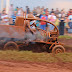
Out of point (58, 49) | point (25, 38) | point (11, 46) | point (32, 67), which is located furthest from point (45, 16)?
point (32, 67)

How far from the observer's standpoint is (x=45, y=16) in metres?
10.9

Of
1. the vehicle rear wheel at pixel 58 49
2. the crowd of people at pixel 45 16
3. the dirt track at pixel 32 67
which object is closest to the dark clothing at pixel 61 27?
the crowd of people at pixel 45 16

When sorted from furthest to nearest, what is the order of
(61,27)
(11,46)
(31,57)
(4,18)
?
(61,27) < (4,18) < (11,46) < (31,57)

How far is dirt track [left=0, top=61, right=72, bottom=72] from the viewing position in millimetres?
4609

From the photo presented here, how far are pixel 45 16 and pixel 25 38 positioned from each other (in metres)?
4.15

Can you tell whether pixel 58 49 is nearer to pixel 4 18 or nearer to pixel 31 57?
pixel 31 57

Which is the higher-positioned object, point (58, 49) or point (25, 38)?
point (25, 38)

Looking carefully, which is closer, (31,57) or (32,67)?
(32,67)

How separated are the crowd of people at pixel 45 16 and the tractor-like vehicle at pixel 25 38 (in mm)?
2406

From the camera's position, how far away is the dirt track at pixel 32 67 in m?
4.61

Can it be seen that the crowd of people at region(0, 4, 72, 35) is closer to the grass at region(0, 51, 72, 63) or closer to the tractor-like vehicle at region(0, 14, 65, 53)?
the tractor-like vehicle at region(0, 14, 65, 53)

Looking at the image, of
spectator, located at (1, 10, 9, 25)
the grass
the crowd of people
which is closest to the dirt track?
the grass

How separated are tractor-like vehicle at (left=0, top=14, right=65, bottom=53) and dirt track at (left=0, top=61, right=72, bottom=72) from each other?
1.75 m

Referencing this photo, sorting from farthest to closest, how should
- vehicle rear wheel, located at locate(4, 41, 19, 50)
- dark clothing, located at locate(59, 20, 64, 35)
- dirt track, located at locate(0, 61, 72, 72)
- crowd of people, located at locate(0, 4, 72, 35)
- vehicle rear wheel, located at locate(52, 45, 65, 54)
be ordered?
dark clothing, located at locate(59, 20, 64, 35) < crowd of people, located at locate(0, 4, 72, 35) < vehicle rear wheel, located at locate(52, 45, 65, 54) < vehicle rear wheel, located at locate(4, 41, 19, 50) < dirt track, located at locate(0, 61, 72, 72)
